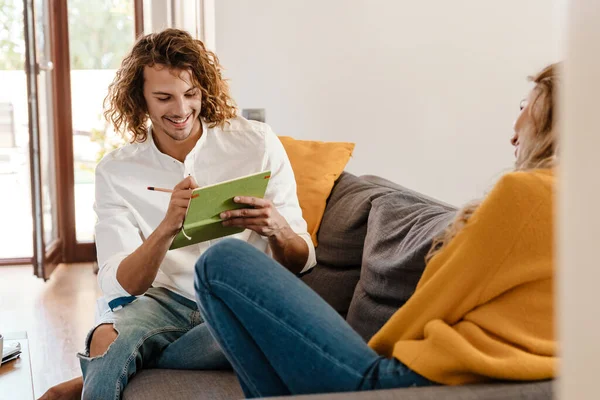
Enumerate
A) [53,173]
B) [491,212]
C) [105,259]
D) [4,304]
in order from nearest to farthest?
[491,212]
[105,259]
[4,304]
[53,173]

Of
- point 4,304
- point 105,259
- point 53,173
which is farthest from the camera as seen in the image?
point 53,173

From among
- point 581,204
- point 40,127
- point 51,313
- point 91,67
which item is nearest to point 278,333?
point 581,204

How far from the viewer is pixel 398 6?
11.8ft

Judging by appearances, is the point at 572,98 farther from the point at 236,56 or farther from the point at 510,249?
the point at 236,56

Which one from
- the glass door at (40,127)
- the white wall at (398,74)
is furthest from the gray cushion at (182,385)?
the glass door at (40,127)

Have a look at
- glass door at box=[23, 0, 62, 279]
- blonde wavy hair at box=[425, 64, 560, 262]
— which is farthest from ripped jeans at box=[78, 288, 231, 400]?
glass door at box=[23, 0, 62, 279]

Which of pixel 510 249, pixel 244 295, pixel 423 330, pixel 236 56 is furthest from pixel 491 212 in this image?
pixel 236 56

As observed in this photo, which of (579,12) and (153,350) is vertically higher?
(579,12)

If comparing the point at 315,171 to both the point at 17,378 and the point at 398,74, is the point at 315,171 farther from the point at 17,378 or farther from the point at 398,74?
the point at 398,74

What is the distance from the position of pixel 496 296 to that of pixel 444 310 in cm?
8

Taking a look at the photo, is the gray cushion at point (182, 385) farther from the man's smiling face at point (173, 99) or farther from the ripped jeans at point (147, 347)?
the man's smiling face at point (173, 99)

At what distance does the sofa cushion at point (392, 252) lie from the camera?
1691mm

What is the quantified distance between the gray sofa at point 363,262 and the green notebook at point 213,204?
31 centimetres

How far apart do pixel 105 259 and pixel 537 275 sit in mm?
1215
